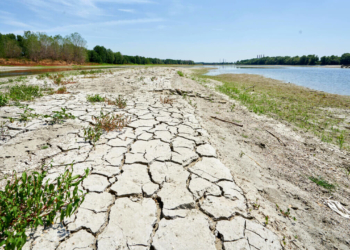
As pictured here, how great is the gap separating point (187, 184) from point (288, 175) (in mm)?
1580

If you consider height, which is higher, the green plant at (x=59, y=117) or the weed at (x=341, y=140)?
the green plant at (x=59, y=117)

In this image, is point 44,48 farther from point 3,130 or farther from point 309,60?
point 309,60

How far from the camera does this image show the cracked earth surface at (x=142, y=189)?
4.42 ft

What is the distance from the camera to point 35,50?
39.5m

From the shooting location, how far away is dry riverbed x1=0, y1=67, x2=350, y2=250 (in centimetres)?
139

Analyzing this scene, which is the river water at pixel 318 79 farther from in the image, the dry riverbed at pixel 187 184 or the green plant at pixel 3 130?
the green plant at pixel 3 130

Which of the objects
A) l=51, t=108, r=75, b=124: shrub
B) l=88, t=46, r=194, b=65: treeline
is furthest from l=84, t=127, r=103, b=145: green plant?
l=88, t=46, r=194, b=65: treeline

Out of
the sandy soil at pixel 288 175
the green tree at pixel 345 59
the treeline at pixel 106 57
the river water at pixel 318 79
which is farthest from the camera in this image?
the green tree at pixel 345 59

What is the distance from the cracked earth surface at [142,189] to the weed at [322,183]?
1256mm

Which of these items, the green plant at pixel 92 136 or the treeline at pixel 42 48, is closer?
the green plant at pixel 92 136

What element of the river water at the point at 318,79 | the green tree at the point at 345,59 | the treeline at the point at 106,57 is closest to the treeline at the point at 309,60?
the green tree at the point at 345,59

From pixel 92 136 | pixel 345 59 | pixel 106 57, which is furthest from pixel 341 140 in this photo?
pixel 345 59

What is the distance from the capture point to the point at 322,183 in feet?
7.53

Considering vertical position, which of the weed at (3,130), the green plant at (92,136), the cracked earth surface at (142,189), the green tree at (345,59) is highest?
the green tree at (345,59)
